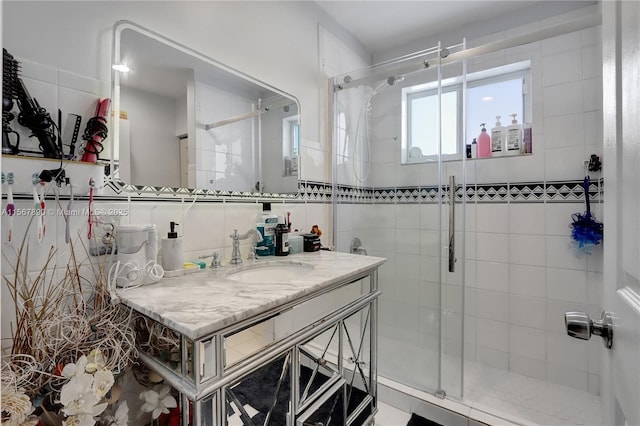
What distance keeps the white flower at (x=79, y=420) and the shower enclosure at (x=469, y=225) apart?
4.90ft

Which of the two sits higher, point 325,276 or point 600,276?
point 325,276

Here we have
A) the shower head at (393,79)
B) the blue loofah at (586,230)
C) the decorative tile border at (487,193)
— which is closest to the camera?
the blue loofah at (586,230)

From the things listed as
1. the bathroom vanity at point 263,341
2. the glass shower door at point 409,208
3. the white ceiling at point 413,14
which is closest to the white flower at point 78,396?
the bathroom vanity at point 263,341

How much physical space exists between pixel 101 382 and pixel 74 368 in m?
0.07

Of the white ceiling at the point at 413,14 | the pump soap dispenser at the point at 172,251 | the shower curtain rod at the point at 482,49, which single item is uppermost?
the white ceiling at the point at 413,14

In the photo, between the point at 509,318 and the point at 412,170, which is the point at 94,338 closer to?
the point at 412,170

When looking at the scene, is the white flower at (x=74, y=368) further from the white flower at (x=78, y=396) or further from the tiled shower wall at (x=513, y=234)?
the tiled shower wall at (x=513, y=234)

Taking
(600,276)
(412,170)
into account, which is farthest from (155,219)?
(600,276)

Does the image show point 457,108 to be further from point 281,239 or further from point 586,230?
point 281,239

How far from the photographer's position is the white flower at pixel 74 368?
73cm

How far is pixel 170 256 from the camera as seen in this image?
110 cm

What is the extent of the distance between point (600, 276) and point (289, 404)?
1.94 meters

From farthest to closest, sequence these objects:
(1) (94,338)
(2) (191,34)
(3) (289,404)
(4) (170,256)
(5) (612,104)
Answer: (2) (191,34) < (4) (170,256) < (3) (289,404) < (1) (94,338) < (5) (612,104)

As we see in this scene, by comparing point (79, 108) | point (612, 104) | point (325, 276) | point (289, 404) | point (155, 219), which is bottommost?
point (289, 404)
